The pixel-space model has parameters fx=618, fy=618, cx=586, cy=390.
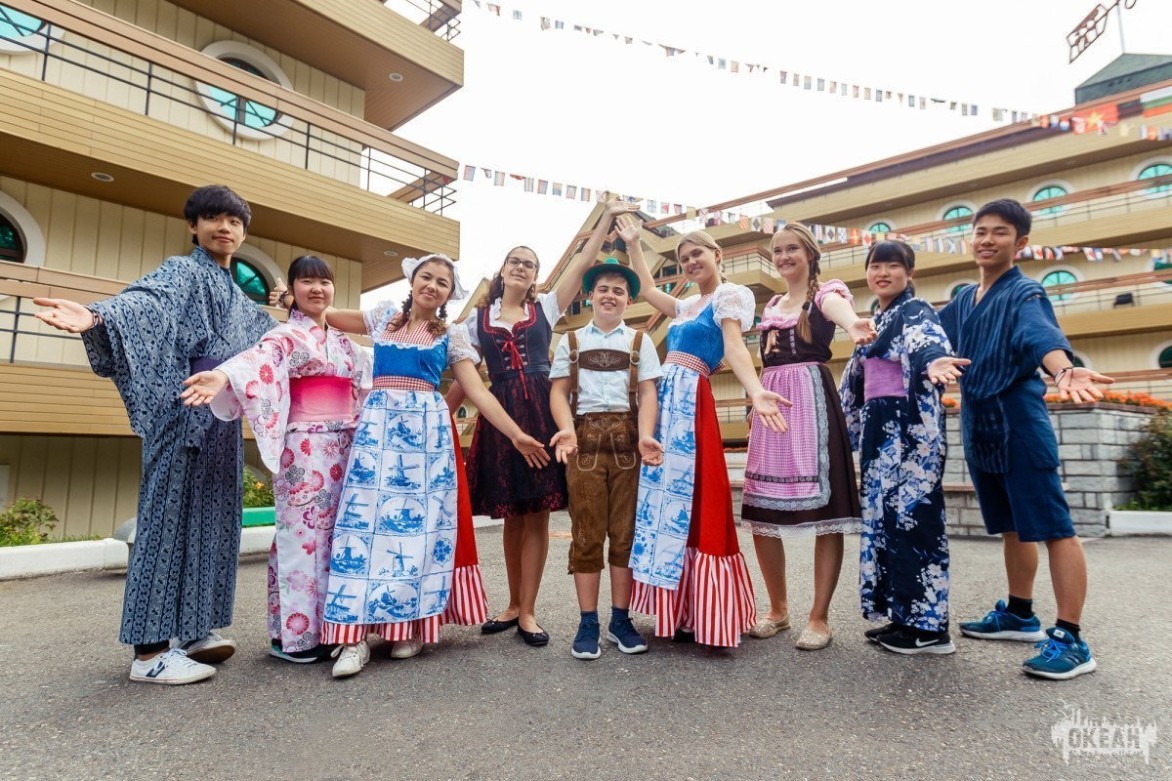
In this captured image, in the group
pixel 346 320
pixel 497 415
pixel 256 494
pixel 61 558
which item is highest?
pixel 346 320

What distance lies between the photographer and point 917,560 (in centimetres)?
290

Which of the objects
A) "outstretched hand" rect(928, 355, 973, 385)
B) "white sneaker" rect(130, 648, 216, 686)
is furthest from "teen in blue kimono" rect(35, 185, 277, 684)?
"outstretched hand" rect(928, 355, 973, 385)

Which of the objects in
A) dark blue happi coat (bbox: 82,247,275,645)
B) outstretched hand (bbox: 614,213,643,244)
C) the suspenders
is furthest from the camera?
outstretched hand (bbox: 614,213,643,244)

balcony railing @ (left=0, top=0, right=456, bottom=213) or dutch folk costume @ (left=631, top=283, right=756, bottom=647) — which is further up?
balcony railing @ (left=0, top=0, right=456, bottom=213)

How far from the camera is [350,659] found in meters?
2.74

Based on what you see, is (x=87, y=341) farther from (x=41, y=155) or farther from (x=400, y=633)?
(x=41, y=155)

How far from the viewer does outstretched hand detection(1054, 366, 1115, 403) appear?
243cm

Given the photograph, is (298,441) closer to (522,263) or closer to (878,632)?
(522,263)

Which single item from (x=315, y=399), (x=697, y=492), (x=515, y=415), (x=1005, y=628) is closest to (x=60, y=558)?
(x=315, y=399)

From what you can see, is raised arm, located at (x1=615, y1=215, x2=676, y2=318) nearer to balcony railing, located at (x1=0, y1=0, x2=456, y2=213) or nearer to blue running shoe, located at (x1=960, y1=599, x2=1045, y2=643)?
blue running shoe, located at (x1=960, y1=599, x2=1045, y2=643)

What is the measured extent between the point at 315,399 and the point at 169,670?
131 cm

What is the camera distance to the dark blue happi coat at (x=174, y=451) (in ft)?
8.52

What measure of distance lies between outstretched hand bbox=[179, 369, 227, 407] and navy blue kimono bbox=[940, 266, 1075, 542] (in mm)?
3392

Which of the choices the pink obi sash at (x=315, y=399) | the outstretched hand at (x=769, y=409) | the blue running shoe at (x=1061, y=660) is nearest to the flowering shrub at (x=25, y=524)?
the pink obi sash at (x=315, y=399)
